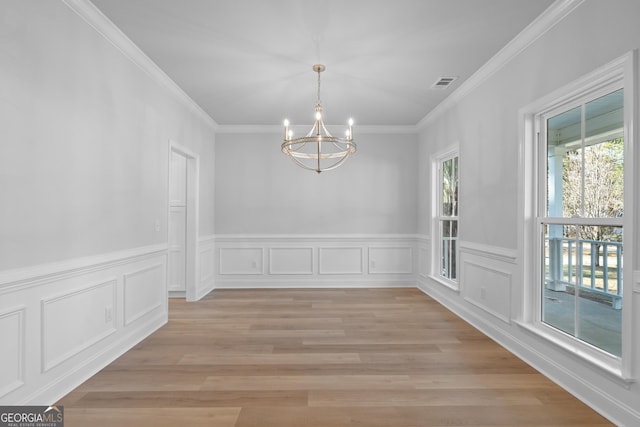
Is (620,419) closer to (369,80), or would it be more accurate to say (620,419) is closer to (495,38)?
(495,38)

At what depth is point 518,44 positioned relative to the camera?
318 cm

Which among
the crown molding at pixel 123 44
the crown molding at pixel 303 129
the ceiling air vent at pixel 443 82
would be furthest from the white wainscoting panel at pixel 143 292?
the ceiling air vent at pixel 443 82

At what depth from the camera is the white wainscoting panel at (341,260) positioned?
6363mm

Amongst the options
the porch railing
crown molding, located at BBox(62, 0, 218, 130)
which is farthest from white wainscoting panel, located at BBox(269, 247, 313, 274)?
the porch railing

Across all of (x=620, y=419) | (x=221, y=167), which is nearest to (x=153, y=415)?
(x=620, y=419)

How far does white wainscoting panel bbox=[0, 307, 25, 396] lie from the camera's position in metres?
2.02

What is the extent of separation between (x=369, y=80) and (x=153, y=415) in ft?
11.8

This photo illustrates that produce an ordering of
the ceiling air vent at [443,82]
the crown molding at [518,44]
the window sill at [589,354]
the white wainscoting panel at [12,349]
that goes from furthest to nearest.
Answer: the ceiling air vent at [443,82], the crown molding at [518,44], the window sill at [589,354], the white wainscoting panel at [12,349]

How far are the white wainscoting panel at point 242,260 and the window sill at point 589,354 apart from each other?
165 inches

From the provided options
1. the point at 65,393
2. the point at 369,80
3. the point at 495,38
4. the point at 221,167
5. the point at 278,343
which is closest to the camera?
the point at 65,393

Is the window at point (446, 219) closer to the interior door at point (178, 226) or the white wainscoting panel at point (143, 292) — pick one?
the white wainscoting panel at point (143, 292)

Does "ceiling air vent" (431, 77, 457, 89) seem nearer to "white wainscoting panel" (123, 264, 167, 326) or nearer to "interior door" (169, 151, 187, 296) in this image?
"interior door" (169, 151, 187, 296)

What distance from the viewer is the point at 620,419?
2.16m

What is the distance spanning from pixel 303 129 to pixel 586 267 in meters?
4.55
